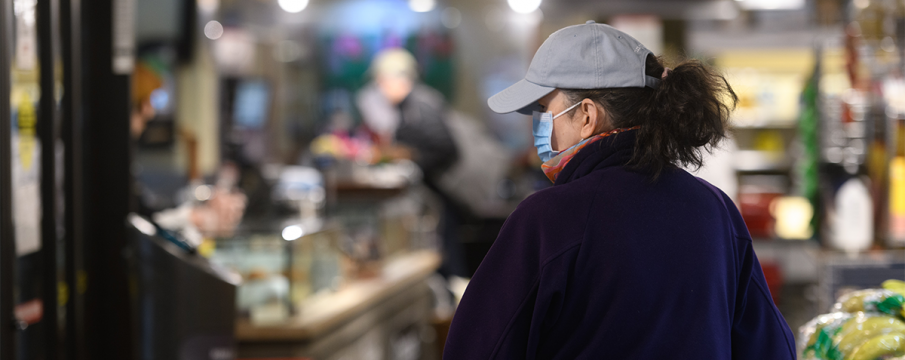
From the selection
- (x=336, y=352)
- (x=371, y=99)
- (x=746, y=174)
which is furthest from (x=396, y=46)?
(x=336, y=352)

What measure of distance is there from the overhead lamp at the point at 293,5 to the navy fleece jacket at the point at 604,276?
837cm

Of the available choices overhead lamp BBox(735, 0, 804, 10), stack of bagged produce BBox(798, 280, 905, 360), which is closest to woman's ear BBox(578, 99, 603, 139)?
stack of bagged produce BBox(798, 280, 905, 360)

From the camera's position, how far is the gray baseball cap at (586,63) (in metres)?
1.54

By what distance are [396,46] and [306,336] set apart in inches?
253

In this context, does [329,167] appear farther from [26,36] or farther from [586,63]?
[586,63]

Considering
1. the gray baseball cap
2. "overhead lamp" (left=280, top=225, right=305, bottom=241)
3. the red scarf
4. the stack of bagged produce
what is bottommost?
"overhead lamp" (left=280, top=225, right=305, bottom=241)

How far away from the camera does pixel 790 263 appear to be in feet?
26.2

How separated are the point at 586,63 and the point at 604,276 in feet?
1.31

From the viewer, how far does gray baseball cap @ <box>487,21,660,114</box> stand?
60.5 inches

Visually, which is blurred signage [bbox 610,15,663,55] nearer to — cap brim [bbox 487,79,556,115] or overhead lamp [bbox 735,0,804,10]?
overhead lamp [bbox 735,0,804,10]

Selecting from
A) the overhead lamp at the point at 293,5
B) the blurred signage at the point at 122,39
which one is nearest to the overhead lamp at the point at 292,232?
the blurred signage at the point at 122,39

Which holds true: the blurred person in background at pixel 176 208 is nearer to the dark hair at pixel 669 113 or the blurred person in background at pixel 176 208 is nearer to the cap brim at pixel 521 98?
the cap brim at pixel 521 98

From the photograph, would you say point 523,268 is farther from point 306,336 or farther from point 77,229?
point 306,336

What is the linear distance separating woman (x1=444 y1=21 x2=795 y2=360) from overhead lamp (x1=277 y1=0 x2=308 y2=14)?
8.24 metres
